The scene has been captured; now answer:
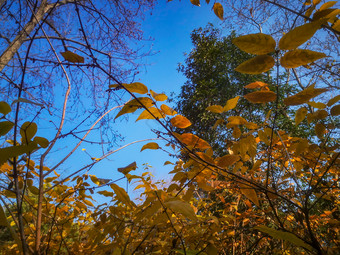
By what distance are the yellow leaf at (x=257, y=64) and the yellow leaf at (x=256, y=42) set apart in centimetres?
2

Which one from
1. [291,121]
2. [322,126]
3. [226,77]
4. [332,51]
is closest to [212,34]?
[226,77]

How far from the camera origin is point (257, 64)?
0.44m

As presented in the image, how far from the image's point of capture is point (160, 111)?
2.11 ft

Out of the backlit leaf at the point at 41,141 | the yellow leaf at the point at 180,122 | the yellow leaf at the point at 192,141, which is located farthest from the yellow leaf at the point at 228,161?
the backlit leaf at the point at 41,141

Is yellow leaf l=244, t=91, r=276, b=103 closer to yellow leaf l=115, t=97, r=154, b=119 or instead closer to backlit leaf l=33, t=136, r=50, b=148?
yellow leaf l=115, t=97, r=154, b=119

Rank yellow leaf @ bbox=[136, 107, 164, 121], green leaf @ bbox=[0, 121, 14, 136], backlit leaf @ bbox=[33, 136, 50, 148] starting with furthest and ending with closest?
yellow leaf @ bbox=[136, 107, 164, 121] → backlit leaf @ bbox=[33, 136, 50, 148] → green leaf @ bbox=[0, 121, 14, 136]

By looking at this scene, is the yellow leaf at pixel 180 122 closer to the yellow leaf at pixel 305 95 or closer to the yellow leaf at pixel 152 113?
the yellow leaf at pixel 152 113

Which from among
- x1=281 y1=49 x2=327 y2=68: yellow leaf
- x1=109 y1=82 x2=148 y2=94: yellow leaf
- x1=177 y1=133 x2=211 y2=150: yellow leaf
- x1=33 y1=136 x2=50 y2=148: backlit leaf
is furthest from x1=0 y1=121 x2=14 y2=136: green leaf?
x1=281 y1=49 x2=327 y2=68: yellow leaf

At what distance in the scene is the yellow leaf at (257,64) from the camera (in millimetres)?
437

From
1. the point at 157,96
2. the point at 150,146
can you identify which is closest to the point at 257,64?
the point at 157,96

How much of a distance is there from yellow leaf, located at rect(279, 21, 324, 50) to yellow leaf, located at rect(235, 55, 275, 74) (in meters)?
0.04

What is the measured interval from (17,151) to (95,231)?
815 mm

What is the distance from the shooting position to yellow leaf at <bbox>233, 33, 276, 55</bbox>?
0.40 m

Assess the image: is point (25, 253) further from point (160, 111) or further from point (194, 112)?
point (194, 112)
